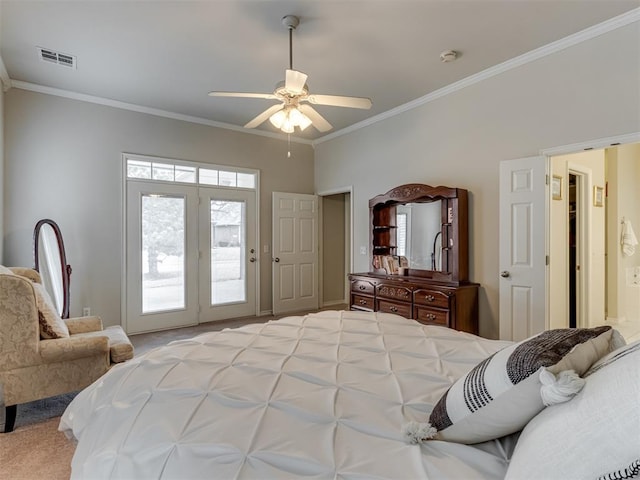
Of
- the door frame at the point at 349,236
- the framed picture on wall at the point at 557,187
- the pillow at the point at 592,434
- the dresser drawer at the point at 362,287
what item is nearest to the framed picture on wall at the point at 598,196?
the framed picture on wall at the point at 557,187

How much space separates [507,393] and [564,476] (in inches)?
8.7

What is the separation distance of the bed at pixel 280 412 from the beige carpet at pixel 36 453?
0.46 meters

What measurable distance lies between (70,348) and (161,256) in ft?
8.02

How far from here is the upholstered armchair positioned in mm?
2119

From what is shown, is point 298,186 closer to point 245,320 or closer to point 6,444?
point 245,320

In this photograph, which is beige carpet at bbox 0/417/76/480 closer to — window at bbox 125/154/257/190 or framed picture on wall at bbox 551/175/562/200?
window at bbox 125/154/257/190

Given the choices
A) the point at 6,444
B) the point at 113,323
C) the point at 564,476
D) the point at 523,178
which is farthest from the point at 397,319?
the point at 113,323

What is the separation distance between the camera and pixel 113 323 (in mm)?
4285

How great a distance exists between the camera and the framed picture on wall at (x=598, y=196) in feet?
13.8

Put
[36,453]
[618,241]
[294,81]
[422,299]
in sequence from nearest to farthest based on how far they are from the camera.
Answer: [36,453], [294,81], [422,299], [618,241]

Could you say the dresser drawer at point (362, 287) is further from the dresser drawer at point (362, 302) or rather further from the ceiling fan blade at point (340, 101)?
the ceiling fan blade at point (340, 101)

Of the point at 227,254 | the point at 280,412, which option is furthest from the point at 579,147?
the point at 227,254

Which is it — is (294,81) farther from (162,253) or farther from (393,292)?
(162,253)

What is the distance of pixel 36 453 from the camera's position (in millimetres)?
2012
